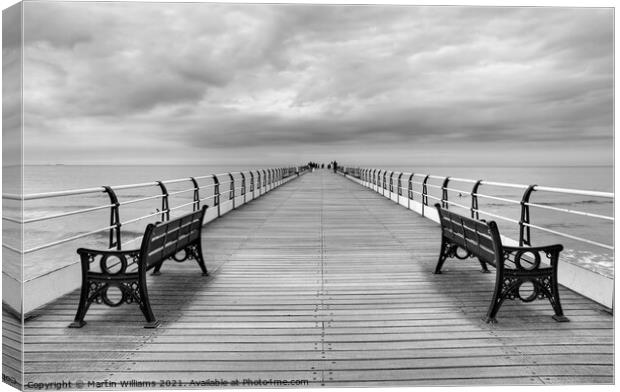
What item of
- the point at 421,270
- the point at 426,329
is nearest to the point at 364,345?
the point at 426,329

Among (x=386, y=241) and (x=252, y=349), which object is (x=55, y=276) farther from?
(x=386, y=241)

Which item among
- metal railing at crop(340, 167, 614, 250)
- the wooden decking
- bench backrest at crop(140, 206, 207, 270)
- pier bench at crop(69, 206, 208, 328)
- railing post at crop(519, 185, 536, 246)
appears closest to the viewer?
the wooden decking

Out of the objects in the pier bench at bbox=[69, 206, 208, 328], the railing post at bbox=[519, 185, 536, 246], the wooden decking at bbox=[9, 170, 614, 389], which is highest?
the railing post at bbox=[519, 185, 536, 246]

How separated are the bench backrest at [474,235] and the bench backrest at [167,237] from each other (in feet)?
10.2

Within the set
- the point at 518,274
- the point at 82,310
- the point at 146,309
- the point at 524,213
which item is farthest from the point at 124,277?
the point at 524,213

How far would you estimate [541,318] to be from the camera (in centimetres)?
386

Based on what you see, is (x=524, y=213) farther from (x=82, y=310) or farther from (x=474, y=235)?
(x=82, y=310)

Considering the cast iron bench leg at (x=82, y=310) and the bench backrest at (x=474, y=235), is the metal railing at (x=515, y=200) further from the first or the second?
the cast iron bench leg at (x=82, y=310)

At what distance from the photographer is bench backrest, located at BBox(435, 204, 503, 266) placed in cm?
386

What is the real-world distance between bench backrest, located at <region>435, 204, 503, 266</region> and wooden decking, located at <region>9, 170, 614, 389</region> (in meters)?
0.49

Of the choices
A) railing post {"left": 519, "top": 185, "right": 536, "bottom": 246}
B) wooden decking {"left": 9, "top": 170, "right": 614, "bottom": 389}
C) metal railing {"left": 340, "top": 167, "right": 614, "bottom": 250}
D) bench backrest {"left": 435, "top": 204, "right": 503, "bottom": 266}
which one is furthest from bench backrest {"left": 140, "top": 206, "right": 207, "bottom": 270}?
railing post {"left": 519, "top": 185, "right": 536, "bottom": 246}

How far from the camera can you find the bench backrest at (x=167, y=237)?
151 inches

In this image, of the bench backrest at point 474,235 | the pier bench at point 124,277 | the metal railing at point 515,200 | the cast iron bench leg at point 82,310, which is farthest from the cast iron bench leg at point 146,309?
the metal railing at point 515,200

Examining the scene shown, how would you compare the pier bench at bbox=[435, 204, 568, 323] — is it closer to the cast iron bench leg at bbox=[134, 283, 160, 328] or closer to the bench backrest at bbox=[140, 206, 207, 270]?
the cast iron bench leg at bbox=[134, 283, 160, 328]
